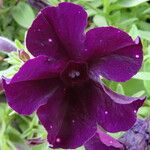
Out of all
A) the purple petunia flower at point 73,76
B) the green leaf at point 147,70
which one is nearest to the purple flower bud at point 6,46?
the purple petunia flower at point 73,76

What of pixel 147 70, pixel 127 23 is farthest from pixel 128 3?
pixel 147 70

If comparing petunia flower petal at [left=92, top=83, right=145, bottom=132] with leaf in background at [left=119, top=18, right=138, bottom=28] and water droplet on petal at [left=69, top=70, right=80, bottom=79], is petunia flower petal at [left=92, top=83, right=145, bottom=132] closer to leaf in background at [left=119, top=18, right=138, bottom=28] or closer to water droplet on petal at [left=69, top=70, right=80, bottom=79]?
water droplet on petal at [left=69, top=70, right=80, bottom=79]

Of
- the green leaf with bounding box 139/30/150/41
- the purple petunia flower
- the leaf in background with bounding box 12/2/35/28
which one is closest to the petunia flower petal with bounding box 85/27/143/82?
the purple petunia flower

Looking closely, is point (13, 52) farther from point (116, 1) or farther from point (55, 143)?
point (116, 1)

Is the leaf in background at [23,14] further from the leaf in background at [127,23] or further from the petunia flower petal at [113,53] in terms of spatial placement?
the petunia flower petal at [113,53]

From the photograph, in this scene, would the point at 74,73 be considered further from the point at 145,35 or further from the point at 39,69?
the point at 145,35
